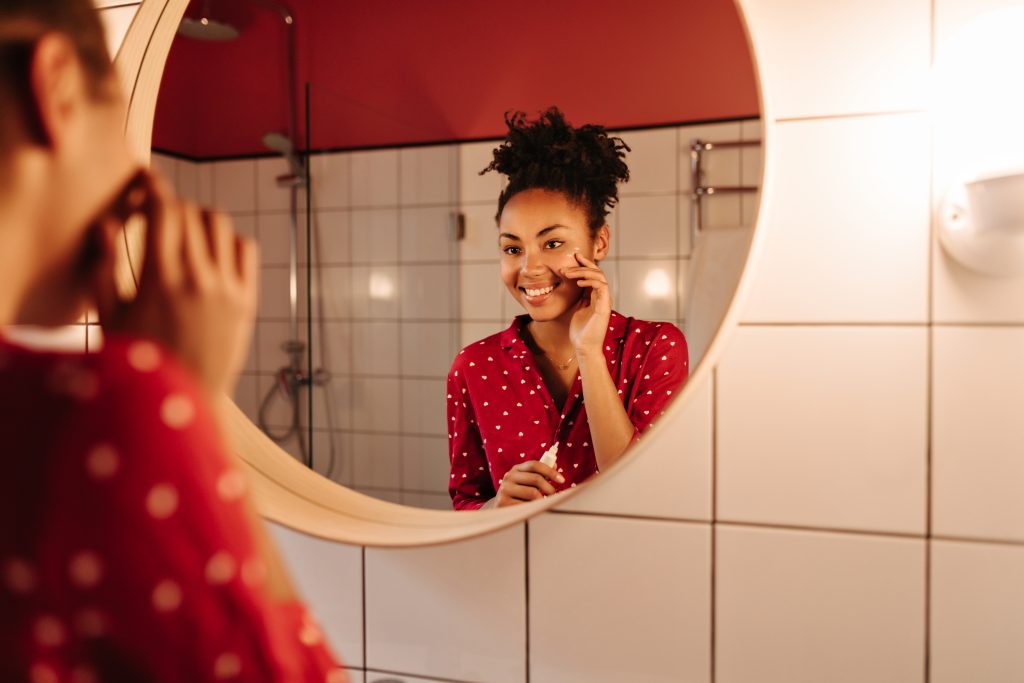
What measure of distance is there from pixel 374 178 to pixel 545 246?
1.38ft

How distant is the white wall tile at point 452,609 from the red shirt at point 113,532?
1.39 ft

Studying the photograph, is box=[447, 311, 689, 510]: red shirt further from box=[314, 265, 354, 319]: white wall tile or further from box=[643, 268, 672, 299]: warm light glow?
box=[314, 265, 354, 319]: white wall tile

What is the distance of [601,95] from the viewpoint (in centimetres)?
72

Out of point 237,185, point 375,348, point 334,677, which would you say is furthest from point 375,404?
point 334,677

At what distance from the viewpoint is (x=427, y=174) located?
904 mm

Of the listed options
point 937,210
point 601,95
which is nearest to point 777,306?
point 937,210

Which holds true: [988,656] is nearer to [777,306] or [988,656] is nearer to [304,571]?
[777,306]

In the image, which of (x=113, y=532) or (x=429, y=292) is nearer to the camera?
(x=113, y=532)

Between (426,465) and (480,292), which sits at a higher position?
(480,292)

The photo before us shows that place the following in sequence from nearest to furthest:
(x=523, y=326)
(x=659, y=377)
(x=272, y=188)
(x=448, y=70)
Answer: (x=659, y=377)
(x=523, y=326)
(x=448, y=70)
(x=272, y=188)

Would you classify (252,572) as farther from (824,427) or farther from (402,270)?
(402,270)

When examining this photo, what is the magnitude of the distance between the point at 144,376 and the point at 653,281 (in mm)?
536

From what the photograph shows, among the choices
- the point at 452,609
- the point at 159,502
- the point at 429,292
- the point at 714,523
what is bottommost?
the point at 452,609

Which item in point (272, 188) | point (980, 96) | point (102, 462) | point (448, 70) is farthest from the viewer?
point (272, 188)
